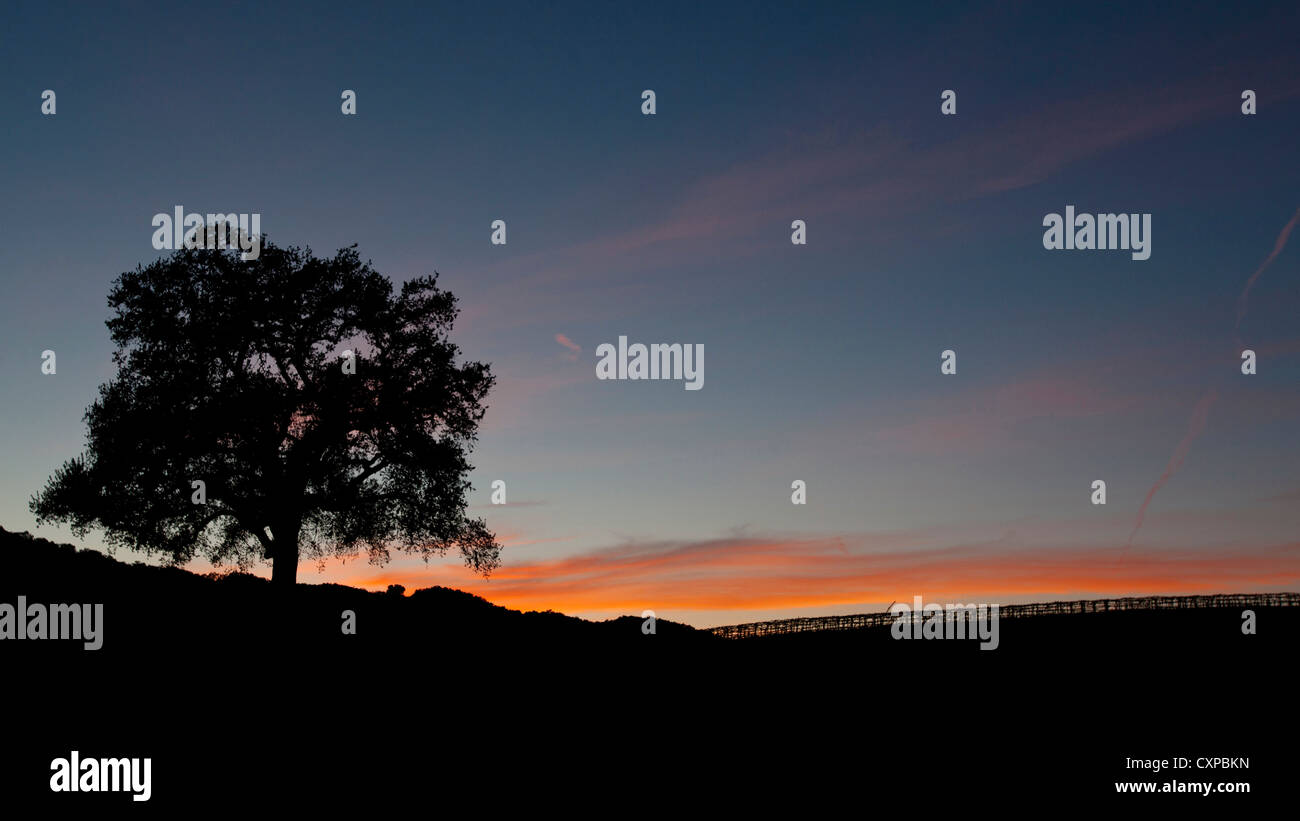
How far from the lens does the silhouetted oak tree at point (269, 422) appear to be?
36062 millimetres

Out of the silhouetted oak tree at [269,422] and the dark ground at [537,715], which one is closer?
the dark ground at [537,715]

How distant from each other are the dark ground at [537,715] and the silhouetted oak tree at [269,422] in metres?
5.94

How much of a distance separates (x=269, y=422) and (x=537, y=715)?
19.1 meters

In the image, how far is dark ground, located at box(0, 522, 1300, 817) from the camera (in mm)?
18516

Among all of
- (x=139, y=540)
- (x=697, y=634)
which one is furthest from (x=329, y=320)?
(x=697, y=634)

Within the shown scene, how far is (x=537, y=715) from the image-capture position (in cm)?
2250

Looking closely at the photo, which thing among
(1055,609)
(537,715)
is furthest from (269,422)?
(1055,609)

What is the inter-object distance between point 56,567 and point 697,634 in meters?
20.3

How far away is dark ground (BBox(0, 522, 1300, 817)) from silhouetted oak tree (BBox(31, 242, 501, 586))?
5.94 meters

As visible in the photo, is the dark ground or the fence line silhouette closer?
the dark ground

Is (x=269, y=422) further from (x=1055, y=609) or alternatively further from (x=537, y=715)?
(x=1055, y=609)
